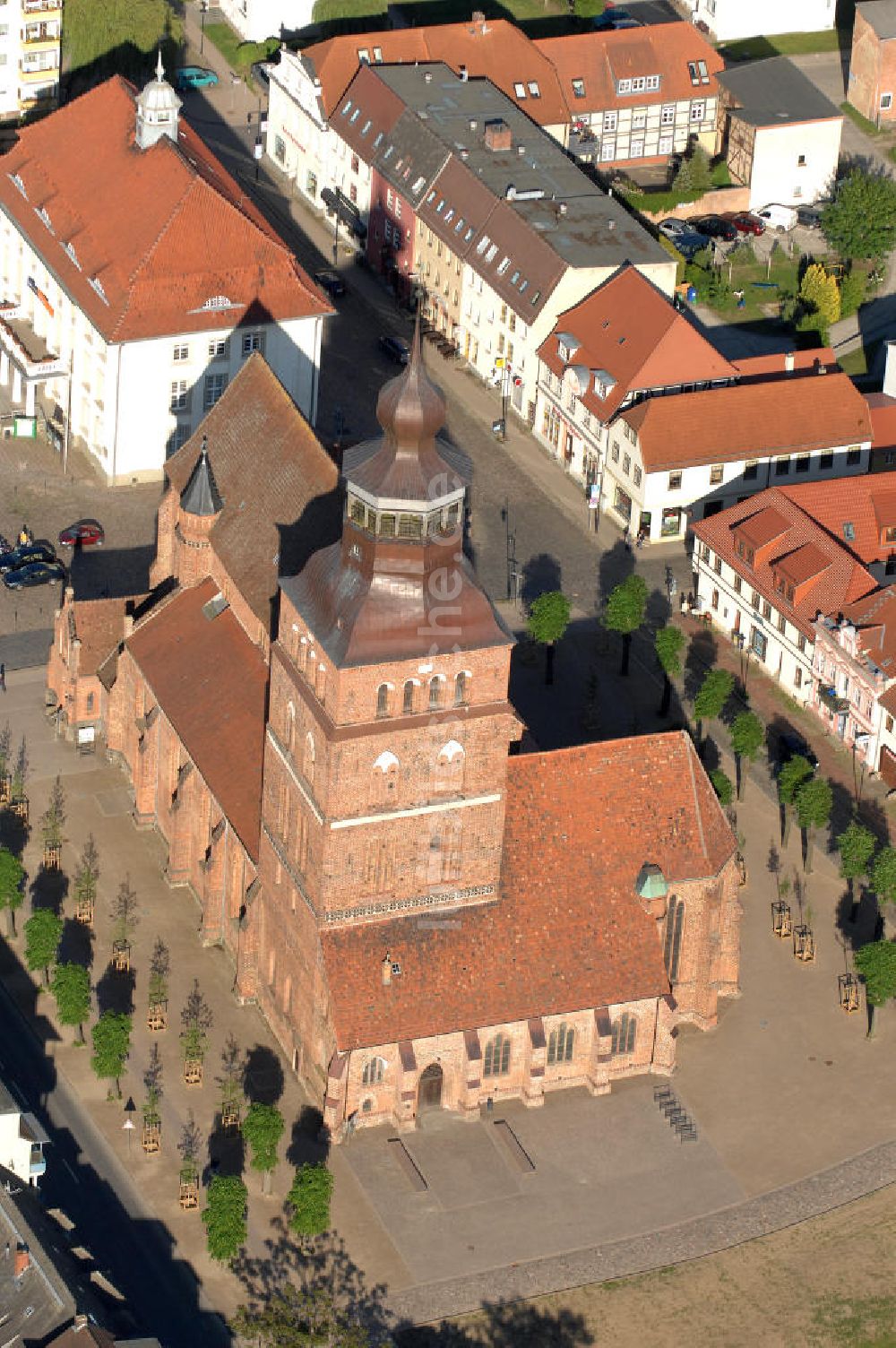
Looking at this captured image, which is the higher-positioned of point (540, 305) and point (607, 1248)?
point (540, 305)

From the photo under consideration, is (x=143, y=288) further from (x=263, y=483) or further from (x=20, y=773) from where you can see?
(x=20, y=773)

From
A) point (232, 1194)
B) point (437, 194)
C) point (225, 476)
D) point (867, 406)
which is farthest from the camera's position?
point (437, 194)

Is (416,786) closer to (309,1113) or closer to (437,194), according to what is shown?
(309,1113)

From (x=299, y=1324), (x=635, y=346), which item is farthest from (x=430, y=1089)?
(x=635, y=346)

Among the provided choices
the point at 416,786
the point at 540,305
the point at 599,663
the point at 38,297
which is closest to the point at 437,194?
the point at 540,305

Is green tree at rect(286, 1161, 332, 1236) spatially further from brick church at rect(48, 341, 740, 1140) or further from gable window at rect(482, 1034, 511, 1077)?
gable window at rect(482, 1034, 511, 1077)
